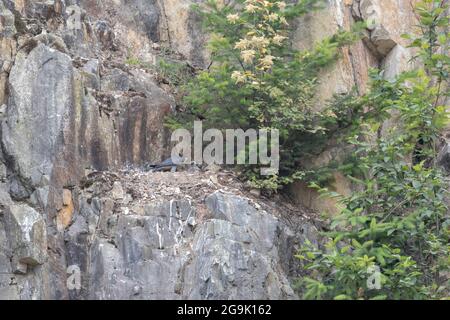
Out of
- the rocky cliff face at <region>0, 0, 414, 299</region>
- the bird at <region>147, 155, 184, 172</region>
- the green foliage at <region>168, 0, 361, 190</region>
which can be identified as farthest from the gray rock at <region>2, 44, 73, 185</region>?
the green foliage at <region>168, 0, 361, 190</region>

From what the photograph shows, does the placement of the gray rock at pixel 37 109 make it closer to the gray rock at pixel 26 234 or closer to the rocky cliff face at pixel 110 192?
the rocky cliff face at pixel 110 192

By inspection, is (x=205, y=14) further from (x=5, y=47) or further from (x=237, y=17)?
(x=5, y=47)

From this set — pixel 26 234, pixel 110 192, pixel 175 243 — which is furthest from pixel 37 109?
pixel 175 243

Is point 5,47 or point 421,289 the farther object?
point 5,47

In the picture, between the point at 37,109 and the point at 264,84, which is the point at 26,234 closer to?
the point at 37,109

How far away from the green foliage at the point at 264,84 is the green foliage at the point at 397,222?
5.31 ft

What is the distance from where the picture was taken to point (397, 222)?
11.1 metres

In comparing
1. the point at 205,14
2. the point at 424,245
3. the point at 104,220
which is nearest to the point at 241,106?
the point at 205,14

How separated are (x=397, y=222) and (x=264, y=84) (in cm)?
401

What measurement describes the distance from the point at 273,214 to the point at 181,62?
4.83m

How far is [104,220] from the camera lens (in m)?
12.8

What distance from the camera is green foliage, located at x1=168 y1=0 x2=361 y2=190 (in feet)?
45.3

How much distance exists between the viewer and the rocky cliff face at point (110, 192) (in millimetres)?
12086

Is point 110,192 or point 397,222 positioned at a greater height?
point 110,192
